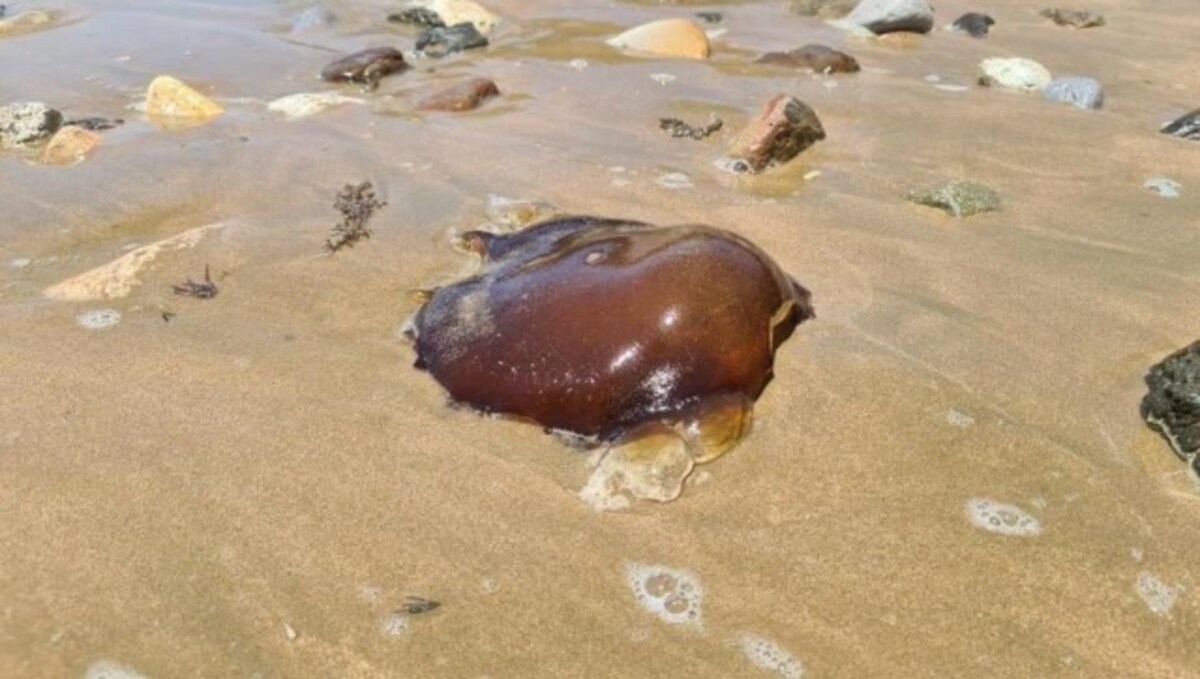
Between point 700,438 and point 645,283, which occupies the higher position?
point 645,283

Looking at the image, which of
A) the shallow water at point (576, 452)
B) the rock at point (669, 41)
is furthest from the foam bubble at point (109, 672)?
the rock at point (669, 41)

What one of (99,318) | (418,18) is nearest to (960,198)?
(99,318)

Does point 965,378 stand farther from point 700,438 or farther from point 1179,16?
point 1179,16

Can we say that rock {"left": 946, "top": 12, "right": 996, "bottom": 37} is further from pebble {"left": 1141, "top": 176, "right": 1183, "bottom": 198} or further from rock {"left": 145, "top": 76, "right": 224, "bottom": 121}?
rock {"left": 145, "top": 76, "right": 224, "bottom": 121}

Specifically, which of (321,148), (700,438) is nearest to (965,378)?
(700,438)

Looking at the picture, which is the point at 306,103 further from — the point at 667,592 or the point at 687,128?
the point at 667,592
